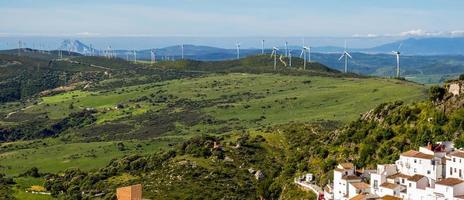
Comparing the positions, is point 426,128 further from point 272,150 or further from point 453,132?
point 272,150

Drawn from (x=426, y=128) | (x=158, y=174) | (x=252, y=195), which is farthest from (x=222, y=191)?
(x=426, y=128)

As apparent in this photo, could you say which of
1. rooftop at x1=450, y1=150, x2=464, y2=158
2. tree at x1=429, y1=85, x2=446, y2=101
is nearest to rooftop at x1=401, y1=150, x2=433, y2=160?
rooftop at x1=450, y1=150, x2=464, y2=158

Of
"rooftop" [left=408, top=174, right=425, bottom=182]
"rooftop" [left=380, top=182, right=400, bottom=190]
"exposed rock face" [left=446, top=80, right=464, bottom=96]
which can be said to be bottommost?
"rooftop" [left=380, top=182, right=400, bottom=190]

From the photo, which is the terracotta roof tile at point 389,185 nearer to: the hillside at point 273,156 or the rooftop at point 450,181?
the rooftop at point 450,181

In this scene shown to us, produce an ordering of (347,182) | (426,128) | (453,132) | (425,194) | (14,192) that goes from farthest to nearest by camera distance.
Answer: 1. (14,192)
2. (426,128)
3. (453,132)
4. (347,182)
5. (425,194)

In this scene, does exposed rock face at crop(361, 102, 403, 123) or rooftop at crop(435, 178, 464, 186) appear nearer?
rooftop at crop(435, 178, 464, 186)

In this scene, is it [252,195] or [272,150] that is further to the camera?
[272,150]

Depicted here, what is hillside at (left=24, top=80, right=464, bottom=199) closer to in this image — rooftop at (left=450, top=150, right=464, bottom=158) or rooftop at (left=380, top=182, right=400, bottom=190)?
rooftop at (left=450, top=150, right=464, bottom=158)

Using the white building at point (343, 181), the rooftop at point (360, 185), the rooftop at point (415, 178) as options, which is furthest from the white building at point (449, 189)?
the white building at point (343, 181)
